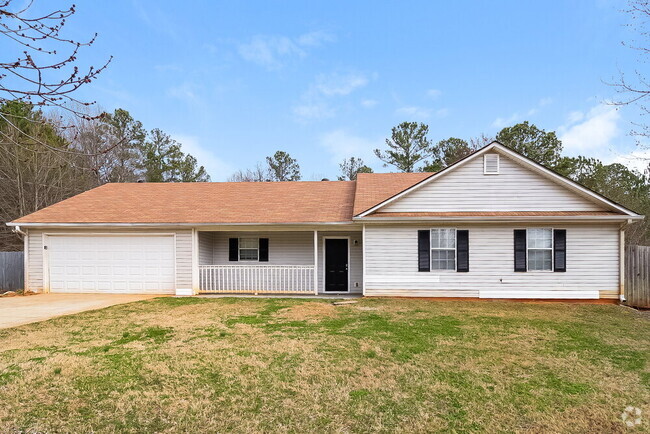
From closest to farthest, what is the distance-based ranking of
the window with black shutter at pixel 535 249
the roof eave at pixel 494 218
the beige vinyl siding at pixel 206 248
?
the roof eave at pixel 494 218, the window with black shutter at pixel 535 249, the beige vinyl siding at pixel 206 248

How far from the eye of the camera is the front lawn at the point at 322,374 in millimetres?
4258

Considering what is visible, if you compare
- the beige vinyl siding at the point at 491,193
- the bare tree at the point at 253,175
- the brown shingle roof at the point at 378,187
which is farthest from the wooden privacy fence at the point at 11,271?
the bare tree at the point at 253,175

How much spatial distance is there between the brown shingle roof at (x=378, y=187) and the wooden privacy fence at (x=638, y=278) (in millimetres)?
7629

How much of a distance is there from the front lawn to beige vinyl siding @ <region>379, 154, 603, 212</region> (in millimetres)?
4111

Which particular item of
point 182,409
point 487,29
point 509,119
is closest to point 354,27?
point 487,29

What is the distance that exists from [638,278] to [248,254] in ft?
45.2

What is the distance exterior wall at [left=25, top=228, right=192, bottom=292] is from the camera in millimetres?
13578

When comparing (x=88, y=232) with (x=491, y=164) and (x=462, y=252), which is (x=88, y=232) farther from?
(x=491, y=164)

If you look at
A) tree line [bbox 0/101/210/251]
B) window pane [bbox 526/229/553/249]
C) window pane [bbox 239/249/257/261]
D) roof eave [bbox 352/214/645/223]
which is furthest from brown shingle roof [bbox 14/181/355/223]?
window pane [bbox 526/229/553/249]

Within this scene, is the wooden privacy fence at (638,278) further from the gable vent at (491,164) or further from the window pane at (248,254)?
the window pane at (248,254)

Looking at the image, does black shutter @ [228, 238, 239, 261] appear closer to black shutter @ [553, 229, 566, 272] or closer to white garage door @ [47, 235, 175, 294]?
white garage door @ [47, 235, 175, 294]

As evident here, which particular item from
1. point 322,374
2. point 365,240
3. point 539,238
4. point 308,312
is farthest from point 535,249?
point 322,374

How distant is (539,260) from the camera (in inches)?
485

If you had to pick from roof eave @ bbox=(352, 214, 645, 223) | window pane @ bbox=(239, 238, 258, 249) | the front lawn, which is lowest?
the front lawn
